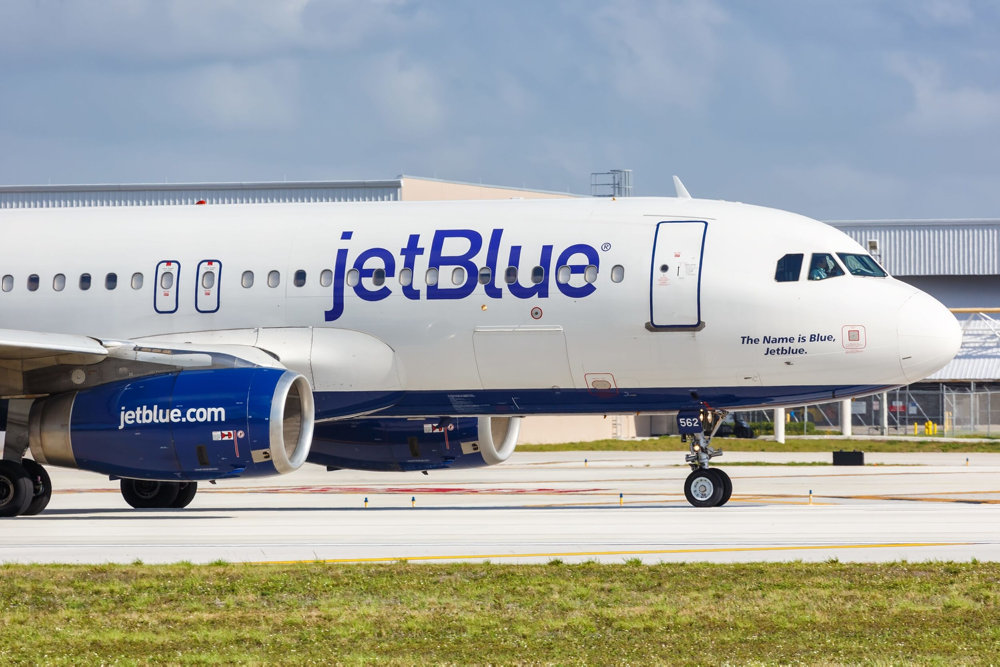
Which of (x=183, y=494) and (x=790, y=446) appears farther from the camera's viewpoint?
(x=790, y=446)

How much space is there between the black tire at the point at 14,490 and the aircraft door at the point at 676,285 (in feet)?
32.7

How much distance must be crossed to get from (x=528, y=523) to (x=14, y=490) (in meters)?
8.14

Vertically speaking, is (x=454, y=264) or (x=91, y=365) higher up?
(x=454, y=264)

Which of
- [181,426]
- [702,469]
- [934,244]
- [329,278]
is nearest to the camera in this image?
[181,426]

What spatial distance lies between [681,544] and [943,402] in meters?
61.5

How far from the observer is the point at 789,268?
2178cm

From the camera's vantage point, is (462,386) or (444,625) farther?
(462,386)

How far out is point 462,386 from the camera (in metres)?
23.0

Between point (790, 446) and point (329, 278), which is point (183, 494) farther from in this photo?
point (790, 446)

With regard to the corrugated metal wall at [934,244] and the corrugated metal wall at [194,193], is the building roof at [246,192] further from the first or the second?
the corrugated metal wall at [934,244]

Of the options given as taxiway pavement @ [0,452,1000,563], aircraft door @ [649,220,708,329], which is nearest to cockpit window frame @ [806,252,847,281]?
aircraft door @ [649,220,708,329]

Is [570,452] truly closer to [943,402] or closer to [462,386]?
[943,402]

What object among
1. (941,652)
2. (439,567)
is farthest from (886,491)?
(941,652)

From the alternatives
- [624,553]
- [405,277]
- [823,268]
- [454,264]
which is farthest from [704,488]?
[624,553]
